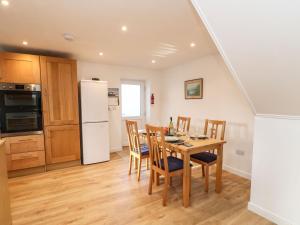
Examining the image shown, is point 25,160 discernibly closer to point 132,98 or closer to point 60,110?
point 60,110

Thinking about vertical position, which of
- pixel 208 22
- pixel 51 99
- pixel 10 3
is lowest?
pixel 51 99

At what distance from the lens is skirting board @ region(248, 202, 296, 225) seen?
5.84 ft

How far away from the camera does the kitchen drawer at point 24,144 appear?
9.62ft

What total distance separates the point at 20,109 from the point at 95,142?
1.51m

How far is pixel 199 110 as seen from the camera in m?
3.86

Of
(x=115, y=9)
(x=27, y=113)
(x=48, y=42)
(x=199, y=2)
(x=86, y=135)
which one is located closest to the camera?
(x=199, y=2)

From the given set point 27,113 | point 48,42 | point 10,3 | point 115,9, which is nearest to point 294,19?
point 115,9

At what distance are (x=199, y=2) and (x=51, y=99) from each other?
3.10 m

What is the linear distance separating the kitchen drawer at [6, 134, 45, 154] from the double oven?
93 millimetres

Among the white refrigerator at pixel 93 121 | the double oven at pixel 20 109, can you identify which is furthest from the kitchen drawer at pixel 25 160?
the white refrigerator at pixel 93 121

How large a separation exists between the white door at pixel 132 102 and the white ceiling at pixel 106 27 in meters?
1.50

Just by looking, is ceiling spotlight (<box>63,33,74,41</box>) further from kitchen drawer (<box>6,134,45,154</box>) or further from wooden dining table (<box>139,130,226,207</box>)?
wooden dining table (<box>139,130,226,207</box>)

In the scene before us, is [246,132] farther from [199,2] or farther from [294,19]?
[199,2]

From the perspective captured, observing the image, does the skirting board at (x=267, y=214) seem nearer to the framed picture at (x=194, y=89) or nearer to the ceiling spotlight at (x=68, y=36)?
the framed picture at (x=194, y=89)
